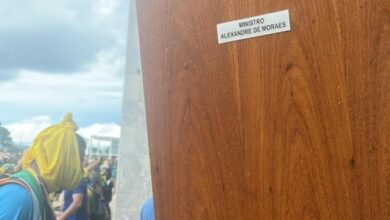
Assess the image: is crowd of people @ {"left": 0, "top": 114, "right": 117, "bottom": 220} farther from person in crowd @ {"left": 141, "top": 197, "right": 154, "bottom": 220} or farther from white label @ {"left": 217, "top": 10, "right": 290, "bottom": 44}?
white label @ {"left": 217, "top": 10, "right": 290, "bottom": 44}

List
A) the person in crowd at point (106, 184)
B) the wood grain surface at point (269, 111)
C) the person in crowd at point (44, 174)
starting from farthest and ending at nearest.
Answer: the person in crowd at point (106, 184) → the person in crowd at point (44, 174) → the wood grain surface at point (269, 111)

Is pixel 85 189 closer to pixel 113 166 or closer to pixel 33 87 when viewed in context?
pixel 113 166

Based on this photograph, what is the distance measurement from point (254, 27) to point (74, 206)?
0.78 metres

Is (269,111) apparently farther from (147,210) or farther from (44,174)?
(44,174)

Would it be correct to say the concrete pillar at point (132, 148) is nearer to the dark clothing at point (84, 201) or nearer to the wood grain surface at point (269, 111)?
the dark clothing at point (84, 201)

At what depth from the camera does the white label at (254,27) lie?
50 cm

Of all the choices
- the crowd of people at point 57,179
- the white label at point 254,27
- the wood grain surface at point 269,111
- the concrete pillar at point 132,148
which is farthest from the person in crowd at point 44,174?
the white label at point 254,27

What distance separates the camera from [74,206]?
99 centimetres

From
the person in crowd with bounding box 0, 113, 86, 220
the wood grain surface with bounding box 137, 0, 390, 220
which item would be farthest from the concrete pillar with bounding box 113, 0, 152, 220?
the wood grain surface with bounding box 137, 0, 390, 220

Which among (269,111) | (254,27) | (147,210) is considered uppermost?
(254,27)

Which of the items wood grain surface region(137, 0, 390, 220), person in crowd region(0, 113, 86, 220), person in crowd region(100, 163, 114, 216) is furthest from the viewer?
person in crowd region(100, 163, 114, 216)

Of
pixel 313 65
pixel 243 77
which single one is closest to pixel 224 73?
pixel 243 77

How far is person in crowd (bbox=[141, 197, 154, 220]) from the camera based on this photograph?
95 centimetres

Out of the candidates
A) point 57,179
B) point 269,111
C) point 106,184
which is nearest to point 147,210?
point 106,184
